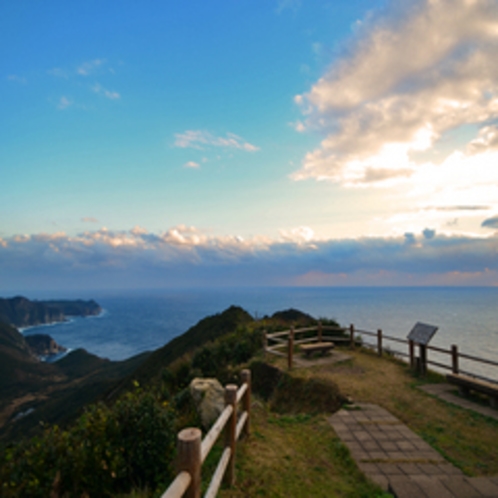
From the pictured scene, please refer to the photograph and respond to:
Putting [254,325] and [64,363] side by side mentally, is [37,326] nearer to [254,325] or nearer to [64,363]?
[64,363]

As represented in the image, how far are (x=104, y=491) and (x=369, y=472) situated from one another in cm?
342

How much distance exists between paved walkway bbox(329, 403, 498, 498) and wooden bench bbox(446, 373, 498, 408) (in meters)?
2.43

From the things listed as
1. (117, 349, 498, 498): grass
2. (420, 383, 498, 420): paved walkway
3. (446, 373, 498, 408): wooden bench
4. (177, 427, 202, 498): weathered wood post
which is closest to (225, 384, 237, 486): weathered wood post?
(117, 349, 498, 498): grass

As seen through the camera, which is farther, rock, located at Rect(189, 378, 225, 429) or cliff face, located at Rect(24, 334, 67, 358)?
cliff face, located at Rect(24, 334, 67, 358)

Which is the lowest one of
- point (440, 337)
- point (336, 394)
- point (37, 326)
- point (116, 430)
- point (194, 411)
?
point (37, 326)


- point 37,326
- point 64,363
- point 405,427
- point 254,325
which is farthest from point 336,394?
point 37,326

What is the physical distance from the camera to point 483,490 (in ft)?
13.0

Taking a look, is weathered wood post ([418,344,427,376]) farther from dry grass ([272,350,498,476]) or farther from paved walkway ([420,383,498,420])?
paved walkway ([420,383,498,420])

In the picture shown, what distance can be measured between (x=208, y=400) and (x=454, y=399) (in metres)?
6.06

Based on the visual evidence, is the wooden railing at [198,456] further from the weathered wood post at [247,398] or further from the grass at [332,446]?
the weathered wood post at [247,398]

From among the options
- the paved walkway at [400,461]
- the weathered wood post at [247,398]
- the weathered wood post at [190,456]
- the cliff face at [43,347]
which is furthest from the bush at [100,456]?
the cliff face at [43,347]

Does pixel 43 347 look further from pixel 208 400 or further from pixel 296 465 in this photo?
pixel 296 465

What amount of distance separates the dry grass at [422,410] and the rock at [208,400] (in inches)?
145

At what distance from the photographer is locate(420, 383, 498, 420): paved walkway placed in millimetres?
7156
